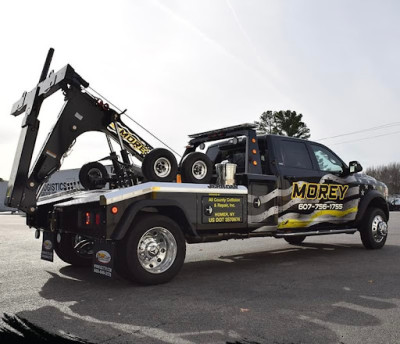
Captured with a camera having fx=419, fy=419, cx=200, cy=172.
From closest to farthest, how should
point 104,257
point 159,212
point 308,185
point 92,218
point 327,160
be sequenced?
point 104,257
point 92,218
point 159,212
point 308,185
point 327,160

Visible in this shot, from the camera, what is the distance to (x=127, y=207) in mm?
5273

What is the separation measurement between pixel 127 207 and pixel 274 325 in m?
2.38

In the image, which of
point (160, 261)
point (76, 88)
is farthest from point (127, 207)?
point (76, 88)

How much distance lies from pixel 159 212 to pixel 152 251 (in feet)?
1.87

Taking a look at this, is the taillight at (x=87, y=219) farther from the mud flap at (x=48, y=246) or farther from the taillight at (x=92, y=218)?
the mud flap at (x=48, y=246)

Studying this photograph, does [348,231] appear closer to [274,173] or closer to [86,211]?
[274,173]

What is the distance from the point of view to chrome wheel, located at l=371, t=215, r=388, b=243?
885cm

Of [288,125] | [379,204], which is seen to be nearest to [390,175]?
[288,125]

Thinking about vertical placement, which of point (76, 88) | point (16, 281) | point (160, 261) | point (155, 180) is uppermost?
point (76, 88)

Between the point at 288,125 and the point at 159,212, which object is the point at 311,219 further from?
the point at 288,125

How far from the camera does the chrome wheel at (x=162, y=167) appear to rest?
5.82m

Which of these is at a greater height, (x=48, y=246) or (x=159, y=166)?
(x=159, y=166)

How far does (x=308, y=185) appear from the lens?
7.64 meters

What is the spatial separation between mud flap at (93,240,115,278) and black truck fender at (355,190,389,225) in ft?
18.1
